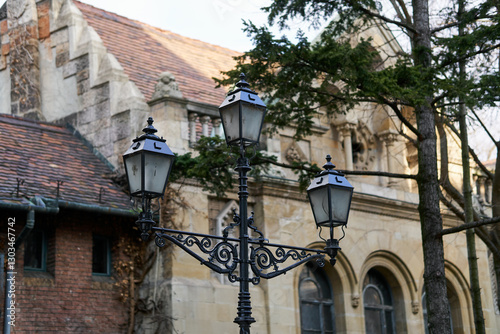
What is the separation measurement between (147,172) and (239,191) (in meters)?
1.01

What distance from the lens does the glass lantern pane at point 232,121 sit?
8845 mm

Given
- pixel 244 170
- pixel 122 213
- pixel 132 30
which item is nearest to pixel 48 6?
pixel 132 30

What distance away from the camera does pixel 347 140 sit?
19125 millimetres

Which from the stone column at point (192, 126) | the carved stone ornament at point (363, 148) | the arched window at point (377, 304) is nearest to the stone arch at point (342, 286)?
the arched window at point (377, 304)

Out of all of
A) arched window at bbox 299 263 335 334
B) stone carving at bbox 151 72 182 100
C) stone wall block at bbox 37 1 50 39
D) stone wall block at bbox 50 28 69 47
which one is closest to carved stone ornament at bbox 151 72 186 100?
stone carving at bbox 151 72 182 100

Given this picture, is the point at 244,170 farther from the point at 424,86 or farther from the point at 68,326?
the point at 68,326

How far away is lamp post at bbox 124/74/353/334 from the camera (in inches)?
332

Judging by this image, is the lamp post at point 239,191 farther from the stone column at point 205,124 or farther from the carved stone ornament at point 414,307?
the carved stone ornament at point 414,307

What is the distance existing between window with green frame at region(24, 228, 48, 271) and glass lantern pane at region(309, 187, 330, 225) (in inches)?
252

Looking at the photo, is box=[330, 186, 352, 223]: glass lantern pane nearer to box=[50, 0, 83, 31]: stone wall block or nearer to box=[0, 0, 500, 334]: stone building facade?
box=[0, 0, 500, 334]: stone building facade

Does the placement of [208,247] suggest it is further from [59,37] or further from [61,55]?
[59,37]

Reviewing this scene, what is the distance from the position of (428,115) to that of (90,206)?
5.66m

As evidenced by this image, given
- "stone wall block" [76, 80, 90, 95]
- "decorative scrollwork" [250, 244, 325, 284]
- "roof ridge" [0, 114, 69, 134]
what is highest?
"stone wall block" [76, 80, 90, 95]

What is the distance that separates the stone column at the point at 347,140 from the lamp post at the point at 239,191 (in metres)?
9.34
